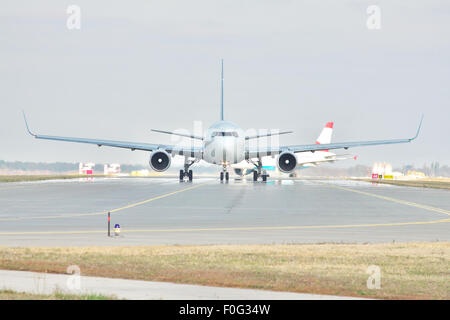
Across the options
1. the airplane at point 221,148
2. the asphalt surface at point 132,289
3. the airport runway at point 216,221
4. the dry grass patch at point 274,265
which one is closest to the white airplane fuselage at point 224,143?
the airplane at point 221,148

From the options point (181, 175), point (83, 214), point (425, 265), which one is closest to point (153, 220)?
point (83, 214)

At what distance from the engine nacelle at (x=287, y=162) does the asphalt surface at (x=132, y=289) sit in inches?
2121

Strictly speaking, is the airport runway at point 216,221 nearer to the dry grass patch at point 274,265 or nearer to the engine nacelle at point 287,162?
the dry grass patch at point 274,265

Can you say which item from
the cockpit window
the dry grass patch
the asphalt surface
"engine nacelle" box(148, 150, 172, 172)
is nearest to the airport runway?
the dry grass patch

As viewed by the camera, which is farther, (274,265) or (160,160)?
(160,160)

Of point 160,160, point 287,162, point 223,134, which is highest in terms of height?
point 223,134

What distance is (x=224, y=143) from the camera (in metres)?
A: 65.0

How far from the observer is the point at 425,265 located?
17.8 meters

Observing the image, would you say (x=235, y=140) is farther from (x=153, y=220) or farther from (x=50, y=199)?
(x=153, y=220)

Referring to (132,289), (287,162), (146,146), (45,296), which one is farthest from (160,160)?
(45,296)

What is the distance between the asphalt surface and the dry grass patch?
24.2 inches

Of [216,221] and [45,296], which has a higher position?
[216,221]

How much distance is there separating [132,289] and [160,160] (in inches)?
2153

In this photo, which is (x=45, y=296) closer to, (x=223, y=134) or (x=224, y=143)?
(x=224, y=143)
